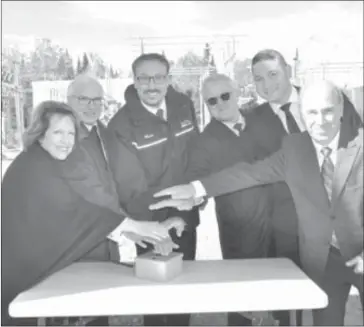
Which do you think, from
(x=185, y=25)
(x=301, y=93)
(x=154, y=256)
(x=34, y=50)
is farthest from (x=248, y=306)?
(x=34, y=50)

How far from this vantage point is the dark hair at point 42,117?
2348 millimetres

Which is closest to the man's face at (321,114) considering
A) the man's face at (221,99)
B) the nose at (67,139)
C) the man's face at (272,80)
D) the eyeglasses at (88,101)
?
the man's face at (272,80)

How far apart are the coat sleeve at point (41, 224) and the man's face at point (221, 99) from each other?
70 centimetres

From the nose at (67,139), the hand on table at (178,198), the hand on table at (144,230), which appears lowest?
the hand on table at (144,230)

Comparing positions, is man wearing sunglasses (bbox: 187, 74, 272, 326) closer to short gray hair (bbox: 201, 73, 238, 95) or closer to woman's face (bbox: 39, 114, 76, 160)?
short gray hair (bbox: 201, 73, 238, 95)

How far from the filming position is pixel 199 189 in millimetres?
2398

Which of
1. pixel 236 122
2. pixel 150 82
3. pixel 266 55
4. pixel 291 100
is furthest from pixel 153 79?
pixel 291 100

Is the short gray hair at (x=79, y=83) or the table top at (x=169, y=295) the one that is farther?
the short gray hair at (x=79, y=83)

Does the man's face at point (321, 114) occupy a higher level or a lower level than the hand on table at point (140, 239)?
higher

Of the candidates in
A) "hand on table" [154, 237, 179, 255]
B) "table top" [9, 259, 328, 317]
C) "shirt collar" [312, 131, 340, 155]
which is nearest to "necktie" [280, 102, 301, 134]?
"shirt collar" [312, 131, 340, 155]

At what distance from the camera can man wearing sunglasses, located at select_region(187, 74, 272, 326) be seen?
7.88ft

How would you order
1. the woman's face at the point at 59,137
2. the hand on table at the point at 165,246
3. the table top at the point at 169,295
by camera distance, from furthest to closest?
the woman's face at the point at 59,137, the hand on table at the point at 165,246, the table top at the point at 169,295

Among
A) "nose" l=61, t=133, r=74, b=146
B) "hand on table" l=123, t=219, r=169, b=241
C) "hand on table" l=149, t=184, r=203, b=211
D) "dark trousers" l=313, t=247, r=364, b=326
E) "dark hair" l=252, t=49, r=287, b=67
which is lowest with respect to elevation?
"dark trousers" l=313, t=247, r=364, b=326

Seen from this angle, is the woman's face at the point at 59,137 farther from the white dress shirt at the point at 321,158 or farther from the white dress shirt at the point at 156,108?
the white dress shirt at the point at 321,158
